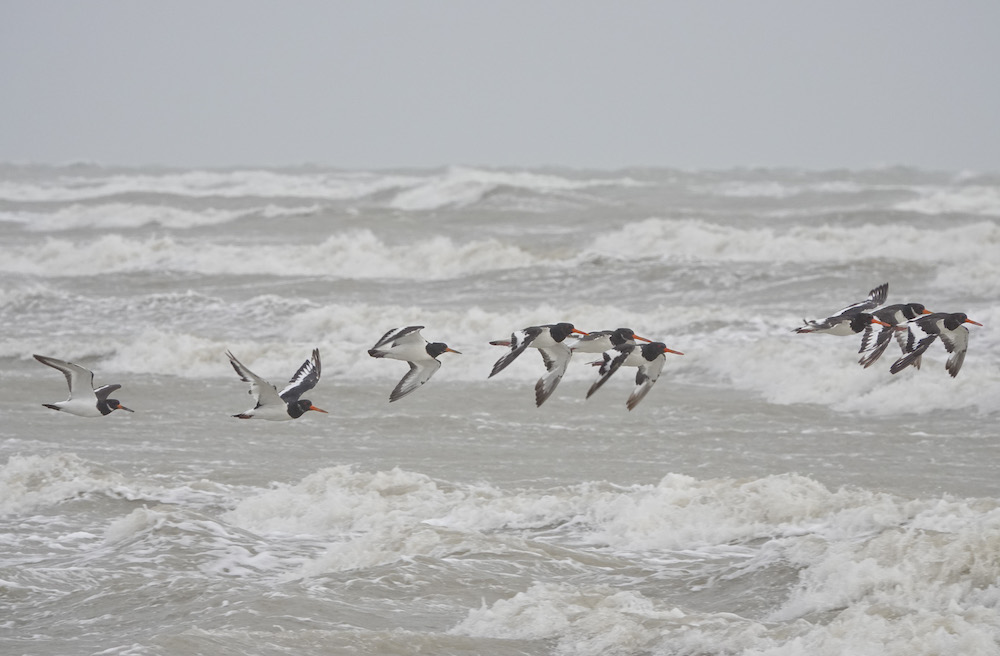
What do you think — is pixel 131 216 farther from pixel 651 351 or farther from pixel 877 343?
pixel 877 343

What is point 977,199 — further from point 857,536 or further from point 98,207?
point 857,536

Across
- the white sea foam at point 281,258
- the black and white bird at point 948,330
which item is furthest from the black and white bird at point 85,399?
the white sea foam at point 281,258

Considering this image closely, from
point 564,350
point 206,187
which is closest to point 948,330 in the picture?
point 564,350

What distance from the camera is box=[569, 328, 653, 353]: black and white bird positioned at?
371 inches

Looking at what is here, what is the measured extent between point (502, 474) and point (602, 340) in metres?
2.72

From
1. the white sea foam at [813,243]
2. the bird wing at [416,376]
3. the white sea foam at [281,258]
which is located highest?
the white sea foam at [813,243]

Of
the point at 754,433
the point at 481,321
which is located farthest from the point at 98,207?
the point at 754,433

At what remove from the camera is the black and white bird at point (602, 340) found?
942 cm

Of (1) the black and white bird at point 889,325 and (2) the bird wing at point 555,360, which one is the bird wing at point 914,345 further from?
(2) the bird wing at point 555,360

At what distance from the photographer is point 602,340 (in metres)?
9.72

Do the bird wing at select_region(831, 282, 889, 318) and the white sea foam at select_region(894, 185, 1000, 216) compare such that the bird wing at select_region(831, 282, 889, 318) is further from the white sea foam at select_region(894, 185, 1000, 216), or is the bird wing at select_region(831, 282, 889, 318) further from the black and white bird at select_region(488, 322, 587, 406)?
the white sea foam at select_region(894, 185, 1000, 216)

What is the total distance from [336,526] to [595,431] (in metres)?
4.16

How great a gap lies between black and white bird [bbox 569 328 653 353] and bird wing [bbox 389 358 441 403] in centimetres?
105

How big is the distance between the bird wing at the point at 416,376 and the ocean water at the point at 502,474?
49.9 inches
